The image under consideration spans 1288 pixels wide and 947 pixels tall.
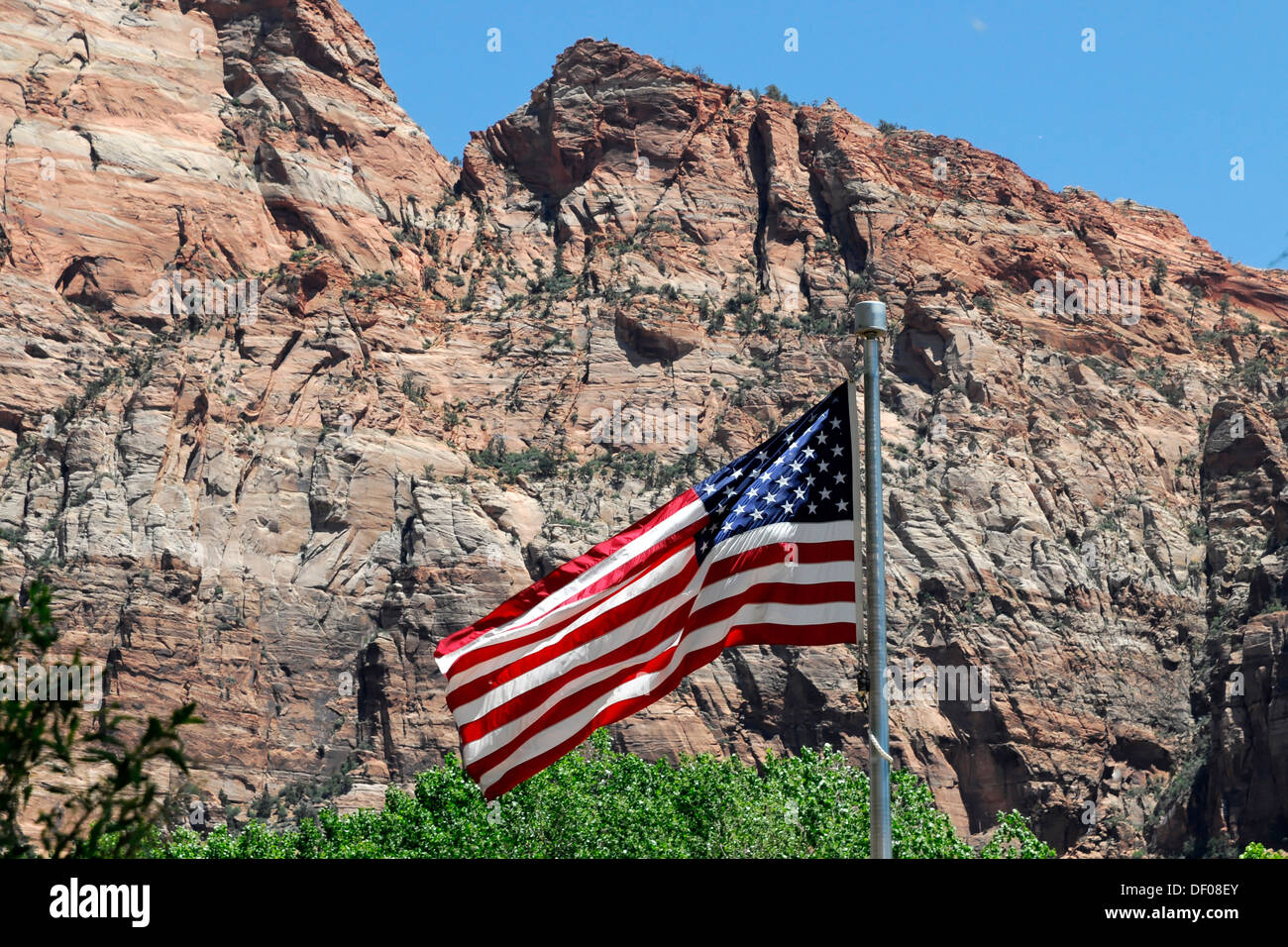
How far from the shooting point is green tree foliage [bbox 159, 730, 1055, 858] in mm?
44531

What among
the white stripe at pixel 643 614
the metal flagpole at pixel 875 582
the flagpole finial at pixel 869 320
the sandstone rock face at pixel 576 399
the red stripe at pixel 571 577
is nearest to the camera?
the metal flagpole at pixel 875 582

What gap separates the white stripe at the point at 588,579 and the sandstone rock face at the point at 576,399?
62.9m

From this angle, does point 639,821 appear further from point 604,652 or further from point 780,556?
point 780,556

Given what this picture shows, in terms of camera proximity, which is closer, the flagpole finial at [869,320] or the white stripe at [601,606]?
the flagpole finial at [869,320]

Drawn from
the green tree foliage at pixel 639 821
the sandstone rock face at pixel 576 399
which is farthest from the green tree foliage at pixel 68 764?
the sandstone rock face at pixel 576 399

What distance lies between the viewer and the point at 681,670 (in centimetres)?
1167

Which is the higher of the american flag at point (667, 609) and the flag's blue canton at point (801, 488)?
the flag's blue canton at point (801, 488)

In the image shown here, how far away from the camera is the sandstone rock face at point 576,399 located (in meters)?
85.2

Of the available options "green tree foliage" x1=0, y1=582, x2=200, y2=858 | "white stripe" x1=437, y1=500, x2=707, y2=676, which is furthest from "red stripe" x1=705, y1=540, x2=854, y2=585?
"green tree foliage" x1=0, y1=582, x2=200, y2=858

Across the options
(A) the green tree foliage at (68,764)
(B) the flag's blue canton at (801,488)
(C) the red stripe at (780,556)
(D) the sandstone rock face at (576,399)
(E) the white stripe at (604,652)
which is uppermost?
(D) the sandstone rock face at (576,399)

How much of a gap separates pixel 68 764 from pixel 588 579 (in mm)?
5058

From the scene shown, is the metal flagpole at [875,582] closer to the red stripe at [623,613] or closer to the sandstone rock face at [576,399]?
the red stripe at [623,613]
